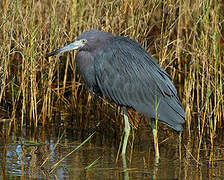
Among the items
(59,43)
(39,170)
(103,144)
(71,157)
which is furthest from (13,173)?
(59,43)

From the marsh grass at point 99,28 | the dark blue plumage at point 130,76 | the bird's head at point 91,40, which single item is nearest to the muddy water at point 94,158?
the marsh grass at point 99,28

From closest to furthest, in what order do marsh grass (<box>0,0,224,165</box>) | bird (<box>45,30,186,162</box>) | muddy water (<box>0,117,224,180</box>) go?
1. muddy water (<box>0,117,224,180</box>)
2. bird (<box>45,30,186,162</box>)
3. marsh grass (<box>0,0,224,165</box>)

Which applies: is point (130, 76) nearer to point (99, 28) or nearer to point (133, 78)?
point (133, 78)

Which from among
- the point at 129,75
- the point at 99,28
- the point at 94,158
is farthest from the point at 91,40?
the point at 94,158

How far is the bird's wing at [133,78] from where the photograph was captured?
466cm

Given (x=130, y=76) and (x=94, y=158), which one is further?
(x=130, y=76)

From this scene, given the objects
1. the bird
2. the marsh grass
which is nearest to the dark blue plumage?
the bird

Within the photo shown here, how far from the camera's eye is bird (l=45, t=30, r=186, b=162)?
15.3ft

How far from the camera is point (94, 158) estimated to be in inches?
176

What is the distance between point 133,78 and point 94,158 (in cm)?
91

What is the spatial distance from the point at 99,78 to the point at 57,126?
1.11m

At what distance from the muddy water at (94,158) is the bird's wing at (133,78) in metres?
0.50

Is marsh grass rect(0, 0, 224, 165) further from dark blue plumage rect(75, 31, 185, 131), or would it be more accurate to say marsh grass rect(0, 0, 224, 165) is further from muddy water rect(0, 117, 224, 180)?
dark blue plumage rect(75, 31, 185, 131)

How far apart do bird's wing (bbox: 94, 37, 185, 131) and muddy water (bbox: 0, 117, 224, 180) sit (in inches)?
19.7
